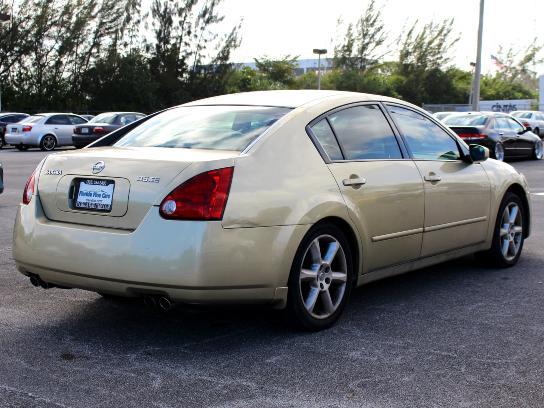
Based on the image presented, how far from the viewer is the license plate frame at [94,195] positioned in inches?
171

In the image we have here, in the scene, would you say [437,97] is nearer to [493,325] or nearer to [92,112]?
[92,112]

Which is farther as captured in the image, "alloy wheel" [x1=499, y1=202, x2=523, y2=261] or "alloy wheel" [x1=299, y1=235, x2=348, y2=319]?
"alloy wheel" [x1=499, y1=202, x2=523, y2=261]

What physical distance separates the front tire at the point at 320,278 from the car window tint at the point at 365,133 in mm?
624

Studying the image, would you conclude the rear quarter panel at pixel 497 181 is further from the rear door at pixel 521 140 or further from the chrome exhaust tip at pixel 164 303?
the rear door at pixel 521 140

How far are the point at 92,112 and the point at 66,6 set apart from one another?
6.64 meters

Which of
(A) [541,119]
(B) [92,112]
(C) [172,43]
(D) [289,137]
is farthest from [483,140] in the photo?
(C) [172,43]

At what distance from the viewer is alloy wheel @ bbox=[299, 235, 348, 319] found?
15.2ft

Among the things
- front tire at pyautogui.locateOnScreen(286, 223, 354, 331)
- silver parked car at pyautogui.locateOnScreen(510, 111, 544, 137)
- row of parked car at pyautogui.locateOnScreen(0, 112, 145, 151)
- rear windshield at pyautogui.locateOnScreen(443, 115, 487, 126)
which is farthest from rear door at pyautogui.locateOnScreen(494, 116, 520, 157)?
front tire at pyautogui.locateOnScreen(286, 223, 354, 331)

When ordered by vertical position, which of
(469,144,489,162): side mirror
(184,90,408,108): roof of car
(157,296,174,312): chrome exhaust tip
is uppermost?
(184,90,408,108): roof of car

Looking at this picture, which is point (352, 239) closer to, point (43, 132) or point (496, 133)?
point (496, 133)

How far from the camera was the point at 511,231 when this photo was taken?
6766mm

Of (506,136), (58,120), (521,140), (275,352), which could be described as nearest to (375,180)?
(275,352)

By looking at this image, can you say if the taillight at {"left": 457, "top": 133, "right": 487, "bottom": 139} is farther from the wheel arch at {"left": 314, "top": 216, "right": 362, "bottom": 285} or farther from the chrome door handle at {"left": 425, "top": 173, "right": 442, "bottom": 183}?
the wheel arch at {"left": 314, "top": 216, "right": 362, "bottom": 285}

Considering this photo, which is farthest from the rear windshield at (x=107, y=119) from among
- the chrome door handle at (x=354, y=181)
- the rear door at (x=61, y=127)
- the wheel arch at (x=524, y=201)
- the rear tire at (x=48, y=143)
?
the chrome door handle at (x=354, y=181)
